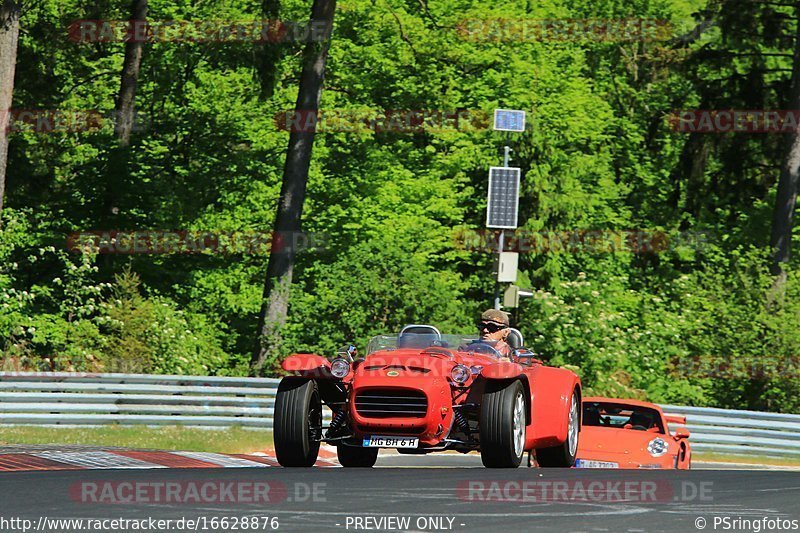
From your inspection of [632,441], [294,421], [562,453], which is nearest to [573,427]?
[562,453]

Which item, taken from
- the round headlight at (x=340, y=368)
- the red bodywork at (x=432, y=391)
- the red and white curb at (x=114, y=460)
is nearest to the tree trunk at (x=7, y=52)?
the red and white curb at (x=114, y=460)

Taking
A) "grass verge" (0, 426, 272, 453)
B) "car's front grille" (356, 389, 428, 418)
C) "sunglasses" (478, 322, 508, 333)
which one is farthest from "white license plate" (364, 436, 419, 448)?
"grass verge" (0, 426, 272, 453)

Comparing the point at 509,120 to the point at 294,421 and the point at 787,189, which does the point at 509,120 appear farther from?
the point at 294,421

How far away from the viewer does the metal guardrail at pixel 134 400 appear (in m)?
23.3

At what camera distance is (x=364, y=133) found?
44.8 meters

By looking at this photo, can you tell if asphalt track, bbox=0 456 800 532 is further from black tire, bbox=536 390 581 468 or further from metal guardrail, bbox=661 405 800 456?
metal guardrail, bbox=661 405 800 456

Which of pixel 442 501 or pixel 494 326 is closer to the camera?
pixel 442 501

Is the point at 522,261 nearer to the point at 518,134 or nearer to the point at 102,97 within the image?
the point at 518,134

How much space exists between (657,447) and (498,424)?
5.85m

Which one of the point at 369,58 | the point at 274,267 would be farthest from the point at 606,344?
the point at 369,58

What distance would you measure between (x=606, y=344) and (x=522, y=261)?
12.7 metres

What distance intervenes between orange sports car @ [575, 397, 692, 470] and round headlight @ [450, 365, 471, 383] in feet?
15.8

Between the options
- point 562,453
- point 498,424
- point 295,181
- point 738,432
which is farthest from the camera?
point 295,181

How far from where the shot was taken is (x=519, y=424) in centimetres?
1471
